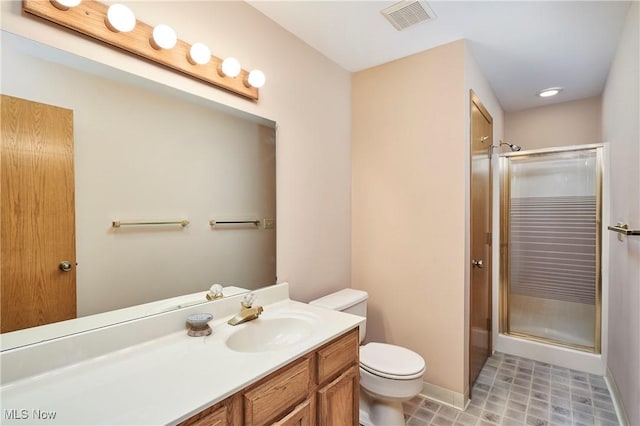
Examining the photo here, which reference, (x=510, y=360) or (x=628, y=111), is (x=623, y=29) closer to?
(x=628, y=111)

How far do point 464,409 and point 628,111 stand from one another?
213 centimetres

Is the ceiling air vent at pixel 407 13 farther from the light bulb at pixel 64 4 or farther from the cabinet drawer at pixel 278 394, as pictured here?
the cabinet drawer at pixel 278 394

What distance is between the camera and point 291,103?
1.92m

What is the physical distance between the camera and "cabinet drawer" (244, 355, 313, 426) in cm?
94

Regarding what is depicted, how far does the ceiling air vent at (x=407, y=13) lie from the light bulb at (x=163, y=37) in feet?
3.79

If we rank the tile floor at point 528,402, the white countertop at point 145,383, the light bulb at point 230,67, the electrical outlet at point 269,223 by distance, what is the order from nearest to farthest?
the white countertop at point 145,383
the light bulb at point 230,67
the electrical outlet at point 269,223
the tile floor at point 528,402

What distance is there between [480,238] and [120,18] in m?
2.63

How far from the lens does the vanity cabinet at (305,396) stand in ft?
2.96

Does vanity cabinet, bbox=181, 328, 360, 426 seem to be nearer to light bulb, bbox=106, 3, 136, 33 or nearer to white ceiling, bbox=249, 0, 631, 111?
light bulb, bbox=106, 3, 136, 33

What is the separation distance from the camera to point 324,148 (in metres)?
2.21

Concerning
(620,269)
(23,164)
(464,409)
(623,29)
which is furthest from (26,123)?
(620,269)

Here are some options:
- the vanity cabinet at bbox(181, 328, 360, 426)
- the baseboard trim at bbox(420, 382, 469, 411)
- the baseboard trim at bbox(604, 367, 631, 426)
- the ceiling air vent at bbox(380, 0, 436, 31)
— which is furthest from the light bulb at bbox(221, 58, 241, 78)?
the baseboard trim at bbox(604, 367, 631, 426)

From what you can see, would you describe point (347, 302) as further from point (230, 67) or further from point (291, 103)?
point (230, 67)

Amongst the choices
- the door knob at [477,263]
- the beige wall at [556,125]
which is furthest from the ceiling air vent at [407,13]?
the beige wall at [556,125]
